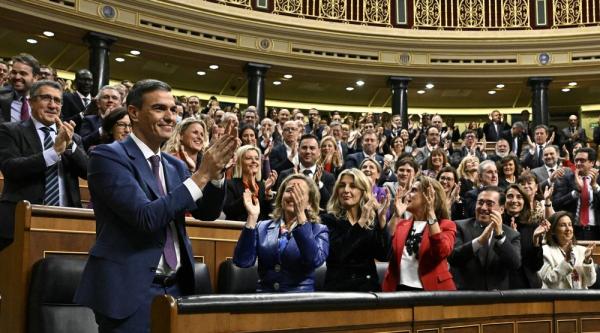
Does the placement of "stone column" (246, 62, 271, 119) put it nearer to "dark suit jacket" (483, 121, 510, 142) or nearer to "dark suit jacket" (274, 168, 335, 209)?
"dark suit jacket" (483, 121, 510, 142)

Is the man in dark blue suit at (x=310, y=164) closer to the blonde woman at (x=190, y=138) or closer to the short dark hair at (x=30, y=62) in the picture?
the blonde woman at (x=190, y=138)

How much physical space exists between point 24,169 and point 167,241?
3.65ft

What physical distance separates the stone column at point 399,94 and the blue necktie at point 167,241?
966 centimetres

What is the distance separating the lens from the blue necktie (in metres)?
1.80

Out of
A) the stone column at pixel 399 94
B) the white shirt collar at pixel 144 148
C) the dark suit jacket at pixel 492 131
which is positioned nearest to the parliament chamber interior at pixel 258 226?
the white shirt collar at pixel 144 148

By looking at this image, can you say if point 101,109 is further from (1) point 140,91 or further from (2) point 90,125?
(1) point 140,91

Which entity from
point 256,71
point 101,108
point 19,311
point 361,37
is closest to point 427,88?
point 361,37

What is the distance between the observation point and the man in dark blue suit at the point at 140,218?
1.68 m

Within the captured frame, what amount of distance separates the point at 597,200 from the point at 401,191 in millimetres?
2979

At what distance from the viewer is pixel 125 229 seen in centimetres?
173

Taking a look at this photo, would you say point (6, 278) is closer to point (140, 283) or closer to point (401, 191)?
point (140, 283)

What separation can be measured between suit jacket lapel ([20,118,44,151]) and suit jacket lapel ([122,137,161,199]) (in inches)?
46.2

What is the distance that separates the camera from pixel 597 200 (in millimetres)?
5426

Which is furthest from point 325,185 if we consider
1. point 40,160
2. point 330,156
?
point 40,160
